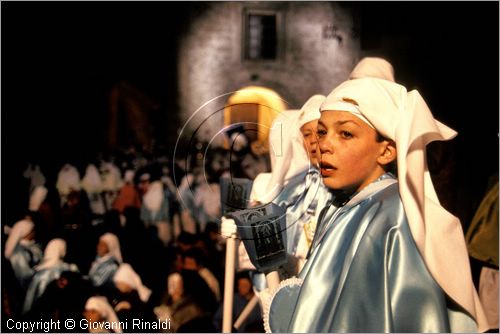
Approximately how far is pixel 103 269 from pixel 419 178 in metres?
4.04

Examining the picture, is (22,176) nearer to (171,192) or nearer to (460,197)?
(171,192)

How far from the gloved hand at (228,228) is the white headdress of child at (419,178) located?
2.89 feet

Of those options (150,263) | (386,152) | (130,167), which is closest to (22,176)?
(130,167)

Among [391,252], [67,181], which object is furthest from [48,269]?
[67,181]

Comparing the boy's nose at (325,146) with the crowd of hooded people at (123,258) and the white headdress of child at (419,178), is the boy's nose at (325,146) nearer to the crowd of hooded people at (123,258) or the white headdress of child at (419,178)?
the white headdress of child at (419,178)

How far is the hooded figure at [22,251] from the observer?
5.66 metres

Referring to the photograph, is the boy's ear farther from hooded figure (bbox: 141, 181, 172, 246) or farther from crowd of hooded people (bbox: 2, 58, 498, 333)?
hooded figure (bbox: 141, 181, 172, 246)

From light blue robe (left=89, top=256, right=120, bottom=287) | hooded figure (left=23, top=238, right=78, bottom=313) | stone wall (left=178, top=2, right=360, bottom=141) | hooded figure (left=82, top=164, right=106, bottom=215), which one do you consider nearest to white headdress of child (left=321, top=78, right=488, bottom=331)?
hooded figure (left=23, top=238, right=78, bottom=313)

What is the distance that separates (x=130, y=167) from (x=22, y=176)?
1751 mm

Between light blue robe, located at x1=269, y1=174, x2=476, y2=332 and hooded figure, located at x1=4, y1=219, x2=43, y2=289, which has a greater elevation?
light blue robe, located at x1=269, y1=174, x2=476, y2=332

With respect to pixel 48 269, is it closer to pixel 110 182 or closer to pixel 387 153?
pixel 387 153

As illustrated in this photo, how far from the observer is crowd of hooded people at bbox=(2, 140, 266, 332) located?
14.7ft

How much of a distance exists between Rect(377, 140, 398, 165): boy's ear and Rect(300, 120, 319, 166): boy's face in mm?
573

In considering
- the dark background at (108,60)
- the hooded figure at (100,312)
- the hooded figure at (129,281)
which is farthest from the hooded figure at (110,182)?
the hooded figure at (100,312)
